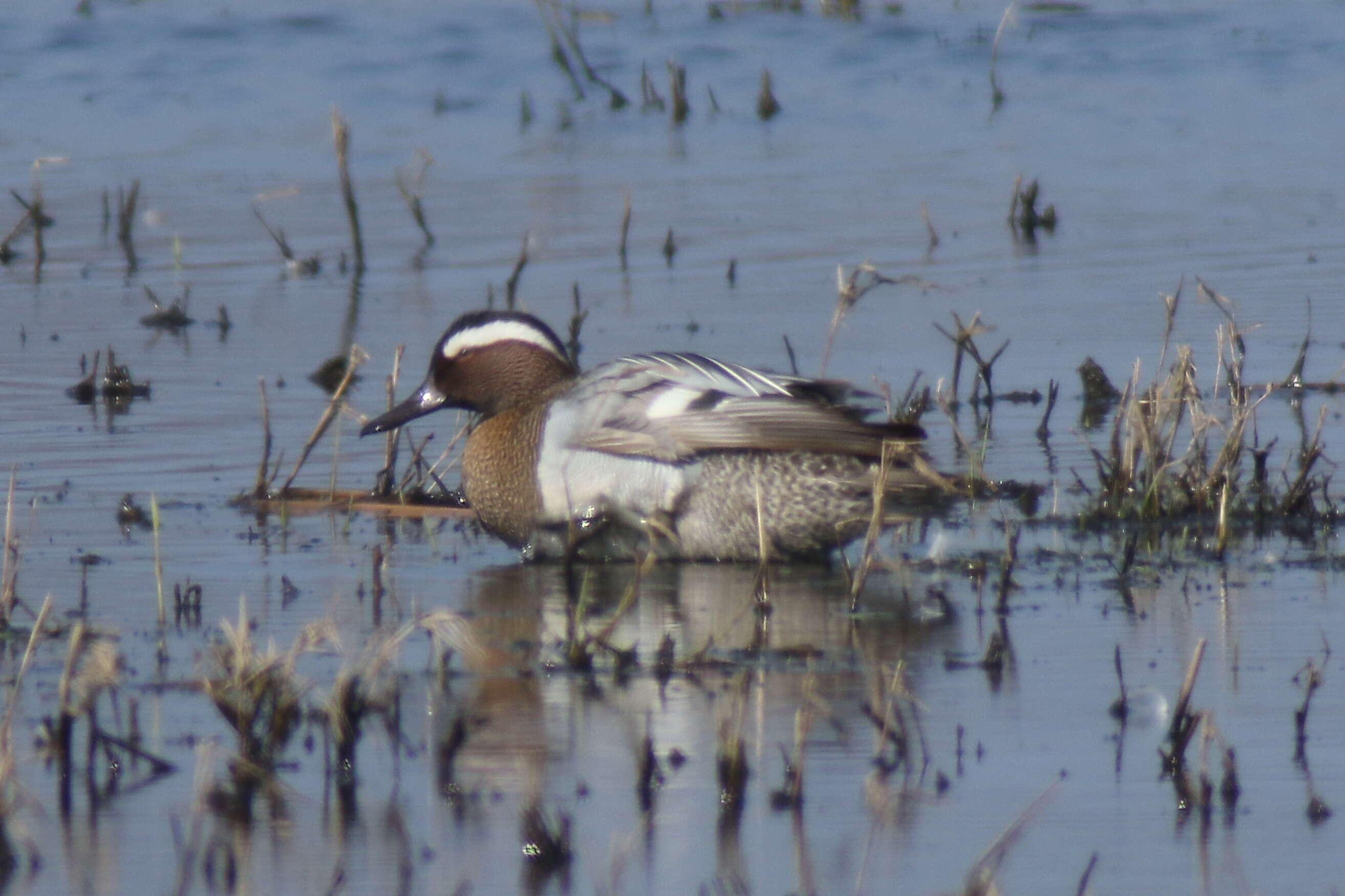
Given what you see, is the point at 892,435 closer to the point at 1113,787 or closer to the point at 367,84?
the point at 1113,787

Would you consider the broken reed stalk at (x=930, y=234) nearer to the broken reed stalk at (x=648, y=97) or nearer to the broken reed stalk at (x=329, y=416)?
the broken reed stalk at (x=329, y=416)

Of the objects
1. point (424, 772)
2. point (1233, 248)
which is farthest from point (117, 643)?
point (1233, 248)

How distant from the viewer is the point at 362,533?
6203 mm

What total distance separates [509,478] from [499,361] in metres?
0.57

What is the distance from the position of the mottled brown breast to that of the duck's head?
277 mm

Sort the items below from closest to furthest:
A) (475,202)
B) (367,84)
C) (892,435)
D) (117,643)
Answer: (117,643)
(892,435)
(475,202)
(367,84)

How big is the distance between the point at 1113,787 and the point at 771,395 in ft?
6.84

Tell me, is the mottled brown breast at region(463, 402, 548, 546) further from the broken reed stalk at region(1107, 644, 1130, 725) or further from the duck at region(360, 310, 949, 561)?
the broken reed stalk at region(1107, 644, 1130, 725)

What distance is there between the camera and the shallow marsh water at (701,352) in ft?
12.0

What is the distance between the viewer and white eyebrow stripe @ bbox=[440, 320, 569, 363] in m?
6.48

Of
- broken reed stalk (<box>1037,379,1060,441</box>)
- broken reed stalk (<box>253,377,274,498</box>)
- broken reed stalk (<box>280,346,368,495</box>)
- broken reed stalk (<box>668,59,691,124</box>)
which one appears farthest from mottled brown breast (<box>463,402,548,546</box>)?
broken reed stalk (<box>668,59,691,124</box>)

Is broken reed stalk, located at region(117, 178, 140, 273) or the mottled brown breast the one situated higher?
broken reed stalk, located at region(117, 178, 140, 273)

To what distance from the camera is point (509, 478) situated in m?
6.00

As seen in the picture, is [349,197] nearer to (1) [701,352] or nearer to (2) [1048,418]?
(1) [701,352]
